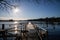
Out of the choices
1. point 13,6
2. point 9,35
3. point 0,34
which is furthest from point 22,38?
point 13,6

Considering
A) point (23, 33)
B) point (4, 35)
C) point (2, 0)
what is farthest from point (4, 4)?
point (23, 33)

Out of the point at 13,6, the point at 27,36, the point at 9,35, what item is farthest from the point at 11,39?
the point at 13,6

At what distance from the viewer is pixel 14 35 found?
9492 mm

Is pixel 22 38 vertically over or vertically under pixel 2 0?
under

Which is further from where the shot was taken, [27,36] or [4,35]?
[27,36]

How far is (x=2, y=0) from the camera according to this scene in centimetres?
358

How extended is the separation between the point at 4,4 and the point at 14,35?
6.17 metres

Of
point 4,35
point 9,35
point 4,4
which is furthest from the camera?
point 9,35

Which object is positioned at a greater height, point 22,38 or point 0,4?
point 0,4

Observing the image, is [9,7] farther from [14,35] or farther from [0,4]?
[14,35]

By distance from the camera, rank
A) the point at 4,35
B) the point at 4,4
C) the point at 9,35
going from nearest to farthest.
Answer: the point at 4,4 < the point at 4,35 < the point at 9,35

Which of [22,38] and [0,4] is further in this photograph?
[22,38]

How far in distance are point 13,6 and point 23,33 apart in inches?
248

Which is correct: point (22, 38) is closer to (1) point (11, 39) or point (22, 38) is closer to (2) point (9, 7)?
(1) point (11, 39)
